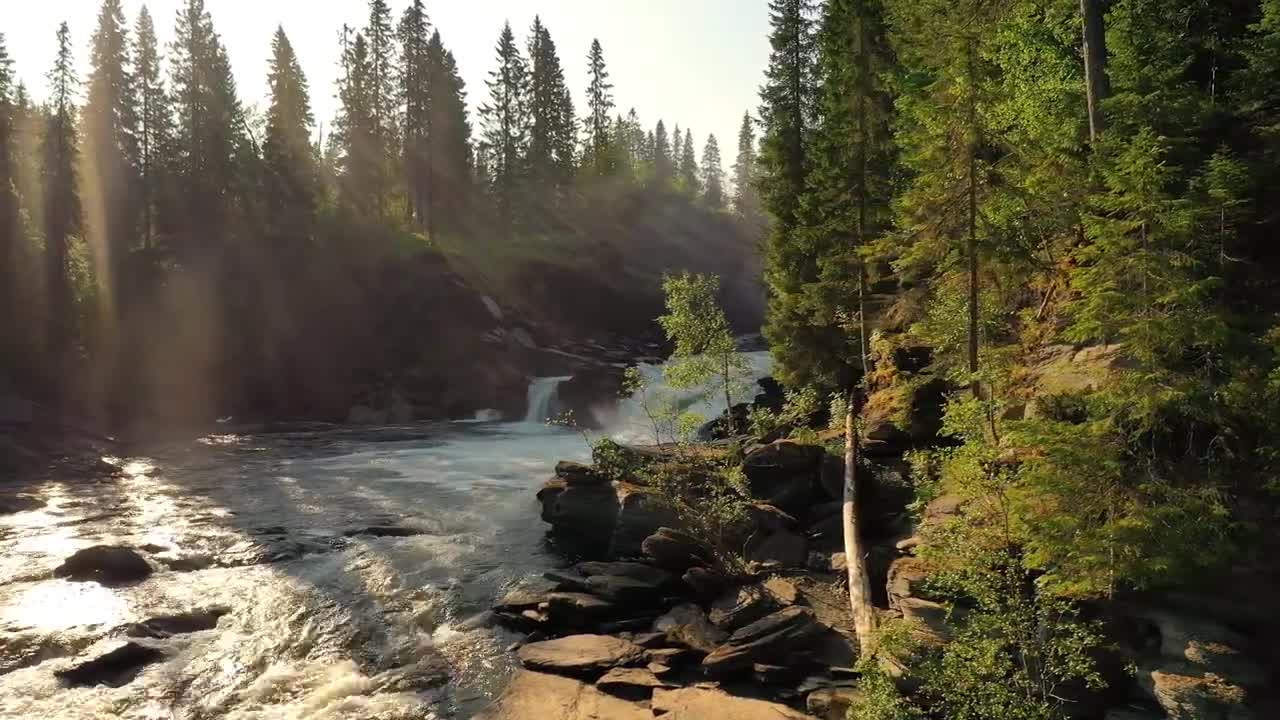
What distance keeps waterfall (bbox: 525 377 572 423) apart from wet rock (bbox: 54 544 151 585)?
29196 millimetres

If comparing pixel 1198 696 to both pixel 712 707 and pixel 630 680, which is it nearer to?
pixel 712 707

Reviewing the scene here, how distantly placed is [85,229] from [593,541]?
56.6 metres

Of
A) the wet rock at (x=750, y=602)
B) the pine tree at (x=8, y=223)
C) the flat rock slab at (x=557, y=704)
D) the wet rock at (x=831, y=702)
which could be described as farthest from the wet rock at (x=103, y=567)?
the pine tree at (x=8, y=223)

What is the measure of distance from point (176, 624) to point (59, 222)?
150 ft

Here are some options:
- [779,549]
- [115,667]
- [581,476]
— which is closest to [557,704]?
[779,549]

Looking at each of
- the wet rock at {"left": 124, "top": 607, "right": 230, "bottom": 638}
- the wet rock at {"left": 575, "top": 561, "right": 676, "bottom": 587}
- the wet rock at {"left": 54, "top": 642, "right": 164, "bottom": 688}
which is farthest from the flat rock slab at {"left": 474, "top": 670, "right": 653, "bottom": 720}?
the wet rock at {"left": 124, "top": 607, "right": 230, "bottom": 638}

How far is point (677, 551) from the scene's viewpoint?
57.7ft

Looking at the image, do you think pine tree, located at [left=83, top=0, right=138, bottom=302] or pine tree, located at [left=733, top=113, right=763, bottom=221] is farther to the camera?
pine tree, located at [left=733, top=113, right=763, bottom=221]

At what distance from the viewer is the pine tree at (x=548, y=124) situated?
3142 inches

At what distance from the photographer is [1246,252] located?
451 inches

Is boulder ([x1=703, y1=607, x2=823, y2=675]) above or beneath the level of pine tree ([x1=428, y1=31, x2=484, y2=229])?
beneath

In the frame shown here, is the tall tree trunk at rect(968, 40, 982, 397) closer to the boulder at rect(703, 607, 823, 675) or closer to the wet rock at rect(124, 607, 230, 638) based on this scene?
the boulder at rect(703, 607, 823, 675)

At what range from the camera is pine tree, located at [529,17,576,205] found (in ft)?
262

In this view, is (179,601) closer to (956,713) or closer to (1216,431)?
(956,713)
